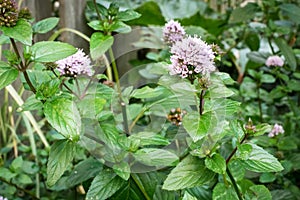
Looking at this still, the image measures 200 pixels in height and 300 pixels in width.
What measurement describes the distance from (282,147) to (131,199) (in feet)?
1.50

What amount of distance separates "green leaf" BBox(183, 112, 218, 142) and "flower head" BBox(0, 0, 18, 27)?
0.94 feet

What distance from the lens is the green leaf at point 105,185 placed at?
0.80 metres

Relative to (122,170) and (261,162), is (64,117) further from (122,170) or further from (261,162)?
(261,162)

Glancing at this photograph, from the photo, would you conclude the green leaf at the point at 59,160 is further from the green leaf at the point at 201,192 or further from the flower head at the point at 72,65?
the green leaf at the point at 201,192

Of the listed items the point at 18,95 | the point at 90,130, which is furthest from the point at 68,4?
the point at 90,130

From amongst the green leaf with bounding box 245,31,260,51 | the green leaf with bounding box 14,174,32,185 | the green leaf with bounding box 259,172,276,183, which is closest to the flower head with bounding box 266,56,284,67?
the green leaf with bounding box 245,31,260,51

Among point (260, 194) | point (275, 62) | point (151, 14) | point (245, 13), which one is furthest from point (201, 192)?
point (151, 14)

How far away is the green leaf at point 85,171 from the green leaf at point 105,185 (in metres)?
0.09

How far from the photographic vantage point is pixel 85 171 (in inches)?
36.4

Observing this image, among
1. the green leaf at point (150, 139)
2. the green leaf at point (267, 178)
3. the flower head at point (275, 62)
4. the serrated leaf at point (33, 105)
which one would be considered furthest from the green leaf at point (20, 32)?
the flower head at point (275, 62)

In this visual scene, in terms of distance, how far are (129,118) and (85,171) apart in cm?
13

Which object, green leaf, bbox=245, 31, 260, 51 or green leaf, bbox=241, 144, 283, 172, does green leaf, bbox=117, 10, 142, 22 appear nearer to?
green leaf, bbox=241, 144, 283, 172

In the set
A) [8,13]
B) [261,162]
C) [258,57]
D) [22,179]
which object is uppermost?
[8,13]

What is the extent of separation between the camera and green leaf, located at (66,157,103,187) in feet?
2.99
